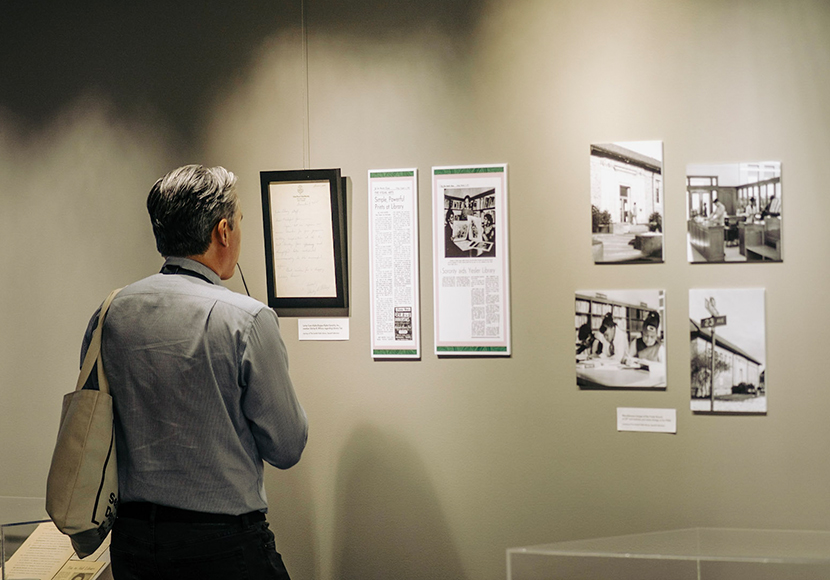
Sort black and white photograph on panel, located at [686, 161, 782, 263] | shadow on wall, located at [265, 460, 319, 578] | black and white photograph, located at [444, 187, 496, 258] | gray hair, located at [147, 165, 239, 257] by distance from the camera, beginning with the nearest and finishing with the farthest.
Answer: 1. gray hair, located at [147, 165, 239, 257]
2. black and white photograph on panel, located at [686, 161, 782, 263]
3. black and white photograph, located at [444, 187, 496, 258]
4. shadow on wall, located at [265, 460, 319, 578]

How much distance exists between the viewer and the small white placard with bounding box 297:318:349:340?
2.22 m

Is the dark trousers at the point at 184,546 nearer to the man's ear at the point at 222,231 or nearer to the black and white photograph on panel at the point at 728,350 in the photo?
the man's ear at the point at 222,231

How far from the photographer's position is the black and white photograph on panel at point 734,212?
77.3 inches

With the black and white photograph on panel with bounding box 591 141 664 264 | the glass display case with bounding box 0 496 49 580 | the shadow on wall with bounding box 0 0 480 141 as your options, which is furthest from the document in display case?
the black and white photograph on panel with bounding box 591 141 664 264

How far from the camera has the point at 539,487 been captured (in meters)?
2.10

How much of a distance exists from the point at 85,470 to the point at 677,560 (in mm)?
1256

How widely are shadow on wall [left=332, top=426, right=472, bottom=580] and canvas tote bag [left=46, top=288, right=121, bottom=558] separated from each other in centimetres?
95

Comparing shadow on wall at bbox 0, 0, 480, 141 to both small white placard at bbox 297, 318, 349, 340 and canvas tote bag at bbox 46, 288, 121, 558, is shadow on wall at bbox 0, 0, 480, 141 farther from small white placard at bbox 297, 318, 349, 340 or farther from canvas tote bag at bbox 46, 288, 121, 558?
canvas tote bag at bbox 46, 288, 121, 558

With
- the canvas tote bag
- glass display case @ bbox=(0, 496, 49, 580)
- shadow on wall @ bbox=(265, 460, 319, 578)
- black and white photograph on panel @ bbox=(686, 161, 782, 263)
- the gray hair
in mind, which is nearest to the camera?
the canvas tote bag

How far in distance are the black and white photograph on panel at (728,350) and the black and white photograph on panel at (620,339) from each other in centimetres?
11

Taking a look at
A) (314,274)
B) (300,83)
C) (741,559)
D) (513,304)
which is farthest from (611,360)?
(300,83)

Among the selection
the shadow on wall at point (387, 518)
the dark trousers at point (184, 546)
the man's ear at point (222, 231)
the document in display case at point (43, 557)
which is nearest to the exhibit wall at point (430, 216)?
the shadow on wall at point (387, 518)

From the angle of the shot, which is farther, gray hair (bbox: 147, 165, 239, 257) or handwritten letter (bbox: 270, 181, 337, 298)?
handwritten letter (bbox: 270, 181, 337, 298)

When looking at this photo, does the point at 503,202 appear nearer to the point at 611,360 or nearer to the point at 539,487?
the point at 611,360
